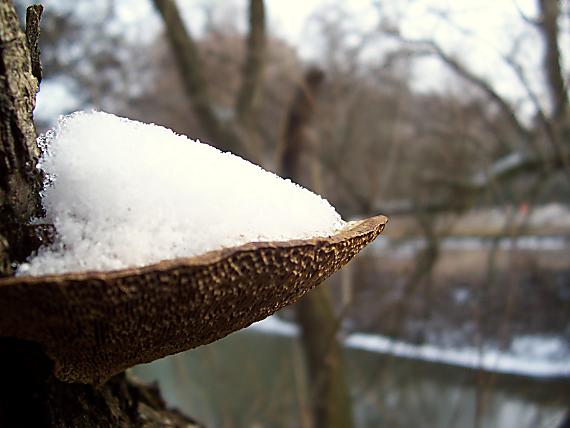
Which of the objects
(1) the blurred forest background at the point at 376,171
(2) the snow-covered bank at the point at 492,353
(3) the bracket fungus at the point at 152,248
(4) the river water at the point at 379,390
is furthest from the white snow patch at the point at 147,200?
(2) the snow-covered bank at the point at 492,353

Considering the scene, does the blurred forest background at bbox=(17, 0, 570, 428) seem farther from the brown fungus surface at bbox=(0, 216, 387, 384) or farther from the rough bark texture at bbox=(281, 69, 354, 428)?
the brown fungus surface at bbox=(0, 216, 387, 384)

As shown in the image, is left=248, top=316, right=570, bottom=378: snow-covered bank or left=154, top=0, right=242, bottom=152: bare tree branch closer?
left=154, top=0, right=242, bottom=152: bare tree branch

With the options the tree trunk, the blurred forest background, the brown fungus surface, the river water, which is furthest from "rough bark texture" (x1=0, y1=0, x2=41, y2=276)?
the river water

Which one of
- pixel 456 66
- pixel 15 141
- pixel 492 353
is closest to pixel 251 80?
pixel 456 66

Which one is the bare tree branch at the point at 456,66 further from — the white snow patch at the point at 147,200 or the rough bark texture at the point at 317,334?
the white snow patch at the point at 147,200

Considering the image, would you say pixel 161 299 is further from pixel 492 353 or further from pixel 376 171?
pixel 492 353

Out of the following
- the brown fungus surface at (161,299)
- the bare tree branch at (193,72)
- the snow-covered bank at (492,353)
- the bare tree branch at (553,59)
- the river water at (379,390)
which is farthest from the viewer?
the snow-covered bank at (492,353)

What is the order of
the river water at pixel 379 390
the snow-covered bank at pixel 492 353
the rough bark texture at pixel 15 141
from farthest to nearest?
1. the snow-covered bank at pixel 492 353
2. the river water at pixel 379 390
3. the rough bark texture at pixel 15 141
